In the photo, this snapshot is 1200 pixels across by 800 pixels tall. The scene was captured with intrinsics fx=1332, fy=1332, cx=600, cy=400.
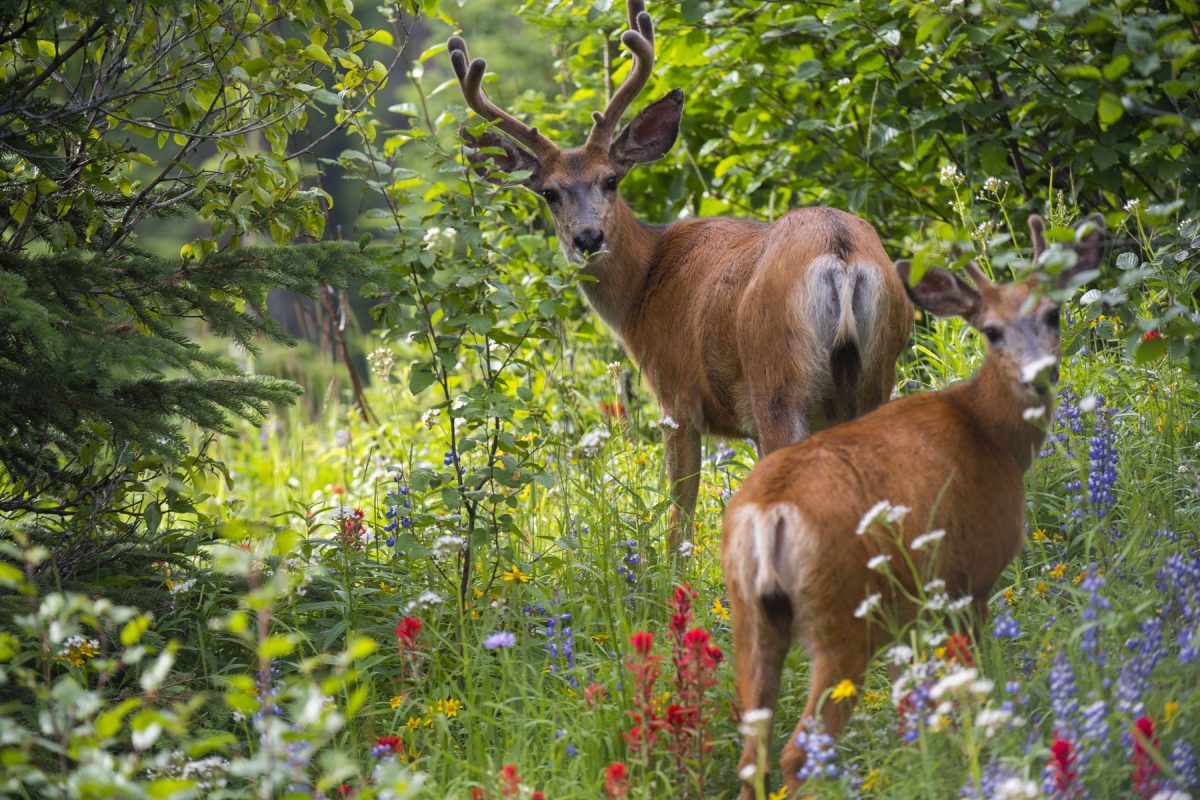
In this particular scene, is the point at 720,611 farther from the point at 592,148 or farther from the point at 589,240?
the point at 592,148

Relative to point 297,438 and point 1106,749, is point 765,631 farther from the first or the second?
point 297,438

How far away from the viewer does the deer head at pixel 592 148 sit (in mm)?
6473

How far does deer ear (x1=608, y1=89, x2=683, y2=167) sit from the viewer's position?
6738mm

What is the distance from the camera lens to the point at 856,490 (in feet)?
11.3

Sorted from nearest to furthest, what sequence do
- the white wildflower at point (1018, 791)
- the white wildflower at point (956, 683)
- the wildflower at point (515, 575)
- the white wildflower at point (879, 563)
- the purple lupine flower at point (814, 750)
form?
the white wildflower at point (1018, 791)
the white wildflower at point (956, 683)
the purple lupine flower at point (814, 750)
the white wildflower at point (879, 563)
the wildflower at point (515, 575)

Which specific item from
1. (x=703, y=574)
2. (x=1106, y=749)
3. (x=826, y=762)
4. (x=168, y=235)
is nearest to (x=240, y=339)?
(x=703, y=574)

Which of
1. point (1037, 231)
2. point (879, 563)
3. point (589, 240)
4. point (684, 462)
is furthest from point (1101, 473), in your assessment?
point (589, 240)

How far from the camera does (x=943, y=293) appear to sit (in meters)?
3.91

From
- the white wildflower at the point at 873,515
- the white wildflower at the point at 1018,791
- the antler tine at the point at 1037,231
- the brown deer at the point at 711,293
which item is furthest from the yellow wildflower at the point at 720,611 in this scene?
the white wildflower at the point at 1018,791

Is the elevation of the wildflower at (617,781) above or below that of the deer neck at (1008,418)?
below

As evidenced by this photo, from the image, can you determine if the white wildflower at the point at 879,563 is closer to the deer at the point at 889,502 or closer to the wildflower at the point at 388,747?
the deer at the point at 889,502

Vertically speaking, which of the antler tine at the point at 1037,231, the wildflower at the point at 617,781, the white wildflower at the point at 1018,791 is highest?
the antler tine at the point at 1037,231

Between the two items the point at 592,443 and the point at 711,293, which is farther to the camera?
the point at 711,293

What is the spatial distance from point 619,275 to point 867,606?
142 inches
